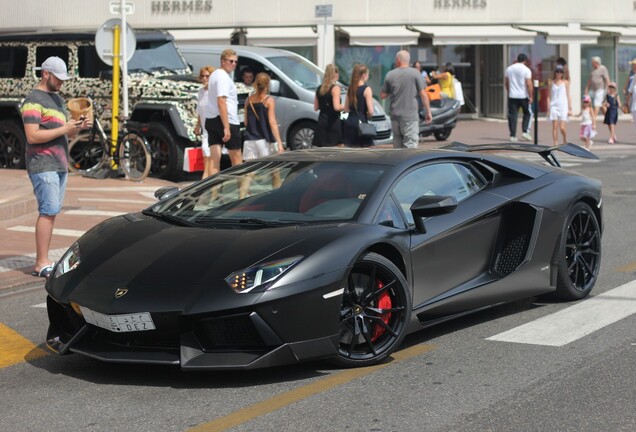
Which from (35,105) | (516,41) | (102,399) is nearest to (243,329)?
(102,399)

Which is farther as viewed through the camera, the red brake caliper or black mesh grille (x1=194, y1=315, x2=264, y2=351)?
the red brake caliper

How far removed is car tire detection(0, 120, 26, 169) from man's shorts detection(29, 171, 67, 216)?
367 inches

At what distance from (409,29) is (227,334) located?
29020 millimetres

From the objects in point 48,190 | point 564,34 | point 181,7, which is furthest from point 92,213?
point 564,34

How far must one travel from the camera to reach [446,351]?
22.7ft

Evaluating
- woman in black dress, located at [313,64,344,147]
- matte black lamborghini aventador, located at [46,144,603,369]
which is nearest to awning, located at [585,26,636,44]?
woman in black dress, located at [313,64,344,147]

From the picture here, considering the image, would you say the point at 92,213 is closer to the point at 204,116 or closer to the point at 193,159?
the point at 204,116

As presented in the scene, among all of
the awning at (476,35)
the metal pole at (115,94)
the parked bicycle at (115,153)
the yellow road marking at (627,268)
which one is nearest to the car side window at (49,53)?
the parked bicycle at (115,153)

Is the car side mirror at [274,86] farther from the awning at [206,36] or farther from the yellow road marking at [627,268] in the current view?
the awning at [206,36]

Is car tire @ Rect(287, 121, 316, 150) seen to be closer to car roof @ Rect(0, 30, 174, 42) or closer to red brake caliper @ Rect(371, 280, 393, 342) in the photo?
car roof @ Rect(0, 30, 174, 42)

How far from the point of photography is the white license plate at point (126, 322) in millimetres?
6082

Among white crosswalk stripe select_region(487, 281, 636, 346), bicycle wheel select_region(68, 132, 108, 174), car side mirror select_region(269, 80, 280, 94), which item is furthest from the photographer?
car side mirror select_region(269, 80, 280, 94)

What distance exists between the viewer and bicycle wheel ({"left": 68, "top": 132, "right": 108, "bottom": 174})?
17.9 meters

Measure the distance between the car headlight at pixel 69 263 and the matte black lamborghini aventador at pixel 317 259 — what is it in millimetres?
21
